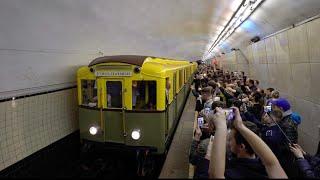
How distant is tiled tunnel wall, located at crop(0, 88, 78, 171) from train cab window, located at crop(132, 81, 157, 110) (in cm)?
209

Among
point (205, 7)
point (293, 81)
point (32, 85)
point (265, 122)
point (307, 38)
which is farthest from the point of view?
point (205, 7)

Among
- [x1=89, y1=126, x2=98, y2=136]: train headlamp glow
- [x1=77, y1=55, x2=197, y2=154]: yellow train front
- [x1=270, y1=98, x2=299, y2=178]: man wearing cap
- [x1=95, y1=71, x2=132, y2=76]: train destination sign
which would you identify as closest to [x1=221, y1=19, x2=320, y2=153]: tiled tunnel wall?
[x1=270, y1=98, x2=299, y2=178]: man wearing cap

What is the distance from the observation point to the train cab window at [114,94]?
236 inches

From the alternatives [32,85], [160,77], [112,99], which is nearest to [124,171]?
[112,99]

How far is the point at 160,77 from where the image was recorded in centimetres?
576

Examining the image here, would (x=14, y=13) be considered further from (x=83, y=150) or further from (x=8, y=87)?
(x=83, y=150)

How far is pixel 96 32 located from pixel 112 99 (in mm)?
2732

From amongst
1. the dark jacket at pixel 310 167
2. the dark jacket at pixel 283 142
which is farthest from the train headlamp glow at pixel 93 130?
the dark jacket at pixel 310 167

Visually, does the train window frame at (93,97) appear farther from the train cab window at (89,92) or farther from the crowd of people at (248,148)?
the crowd of people at (248,148)

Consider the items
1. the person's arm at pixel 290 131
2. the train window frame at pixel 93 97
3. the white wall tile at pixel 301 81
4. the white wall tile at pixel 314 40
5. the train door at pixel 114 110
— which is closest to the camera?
the person's arm at pixel 290 131

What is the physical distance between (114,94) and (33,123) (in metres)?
1.78

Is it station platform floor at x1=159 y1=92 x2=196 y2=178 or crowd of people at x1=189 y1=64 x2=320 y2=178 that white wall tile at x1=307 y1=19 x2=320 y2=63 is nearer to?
crowd of people at x1=189 y1=64 x2=320 y2=178

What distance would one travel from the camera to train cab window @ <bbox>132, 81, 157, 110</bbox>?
586cm

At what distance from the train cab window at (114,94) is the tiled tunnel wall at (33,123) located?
59.5 inches
